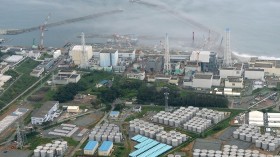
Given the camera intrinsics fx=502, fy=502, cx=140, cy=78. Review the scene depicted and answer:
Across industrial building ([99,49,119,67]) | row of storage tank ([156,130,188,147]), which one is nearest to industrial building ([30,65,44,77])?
industrial building ([99,49,119,67])

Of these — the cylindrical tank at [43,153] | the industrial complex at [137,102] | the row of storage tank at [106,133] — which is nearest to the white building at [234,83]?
the industrial complex at [137,102]

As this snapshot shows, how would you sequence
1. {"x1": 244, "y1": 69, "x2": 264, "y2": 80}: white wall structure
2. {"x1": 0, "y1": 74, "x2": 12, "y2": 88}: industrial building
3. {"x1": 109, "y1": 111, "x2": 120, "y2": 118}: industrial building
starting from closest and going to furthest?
{"x1": 109, "y1": 111, "x2": 120, "y2": 118}: industrial building < {"x1": 0, "y1": 74, "x2": 12, "y2": 88}: industrial building < {"x1": 244, "y1": 69, "x2": 264, "y2": 80}: white wall structure

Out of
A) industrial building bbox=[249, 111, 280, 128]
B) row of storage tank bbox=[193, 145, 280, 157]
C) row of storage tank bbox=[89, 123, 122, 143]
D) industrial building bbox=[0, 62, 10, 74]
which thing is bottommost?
row of storage tank bbox=[193, 145, 280, 157]

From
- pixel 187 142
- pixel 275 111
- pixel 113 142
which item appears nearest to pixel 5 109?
pixel 113 142

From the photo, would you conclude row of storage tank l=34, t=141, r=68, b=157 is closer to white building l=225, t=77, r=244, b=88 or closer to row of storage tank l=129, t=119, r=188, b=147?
row of storage tank l=129, t=119, r=188, b=147

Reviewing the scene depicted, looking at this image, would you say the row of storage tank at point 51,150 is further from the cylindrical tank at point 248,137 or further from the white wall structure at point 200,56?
the white wall structure at point 200,56

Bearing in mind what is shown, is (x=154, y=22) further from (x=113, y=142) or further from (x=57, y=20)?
(x=113, y=142)
